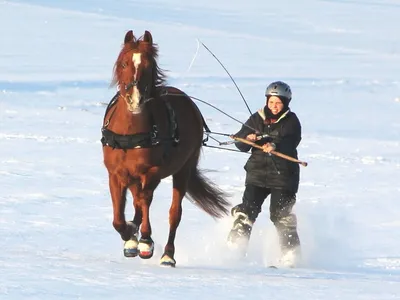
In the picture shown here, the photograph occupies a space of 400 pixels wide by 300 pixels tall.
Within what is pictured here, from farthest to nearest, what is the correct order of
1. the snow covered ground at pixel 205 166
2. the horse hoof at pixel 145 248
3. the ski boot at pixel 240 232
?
the ski boot at pixel 240 232, the horse hoof at pixel 145 248, the snow covered ground at pixel 205 166

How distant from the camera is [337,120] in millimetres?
18469

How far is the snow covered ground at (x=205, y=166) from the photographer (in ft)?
19.0

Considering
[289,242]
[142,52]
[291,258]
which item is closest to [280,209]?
[289,242]

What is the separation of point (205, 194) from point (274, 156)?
80cm

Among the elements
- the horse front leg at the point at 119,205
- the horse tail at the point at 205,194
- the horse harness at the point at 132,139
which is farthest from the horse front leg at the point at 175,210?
the horse harness at the point at 132,139

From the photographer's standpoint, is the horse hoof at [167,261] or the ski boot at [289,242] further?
the ski boot at [289,242]

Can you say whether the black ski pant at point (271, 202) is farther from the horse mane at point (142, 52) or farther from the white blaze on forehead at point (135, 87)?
the white blaze on forehead at point (135, 87)

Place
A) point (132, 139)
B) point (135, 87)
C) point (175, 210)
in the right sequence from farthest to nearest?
point (175, 210) → point (132, 139) → point (135, 87)

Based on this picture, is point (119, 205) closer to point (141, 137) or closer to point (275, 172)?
point (141, 137)

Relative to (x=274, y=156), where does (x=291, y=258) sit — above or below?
below

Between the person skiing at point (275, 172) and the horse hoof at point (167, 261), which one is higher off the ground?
the person skiing at point (275, 172)

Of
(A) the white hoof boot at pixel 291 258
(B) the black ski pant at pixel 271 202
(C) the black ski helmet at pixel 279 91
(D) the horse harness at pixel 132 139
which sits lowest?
(A) the white hoof boot at pixel 291 258

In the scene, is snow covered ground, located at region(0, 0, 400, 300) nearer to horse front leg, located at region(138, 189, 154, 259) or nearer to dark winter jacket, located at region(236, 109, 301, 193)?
horse front leg, located at region(138, 189, 154, 259)

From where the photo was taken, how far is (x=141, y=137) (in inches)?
264
